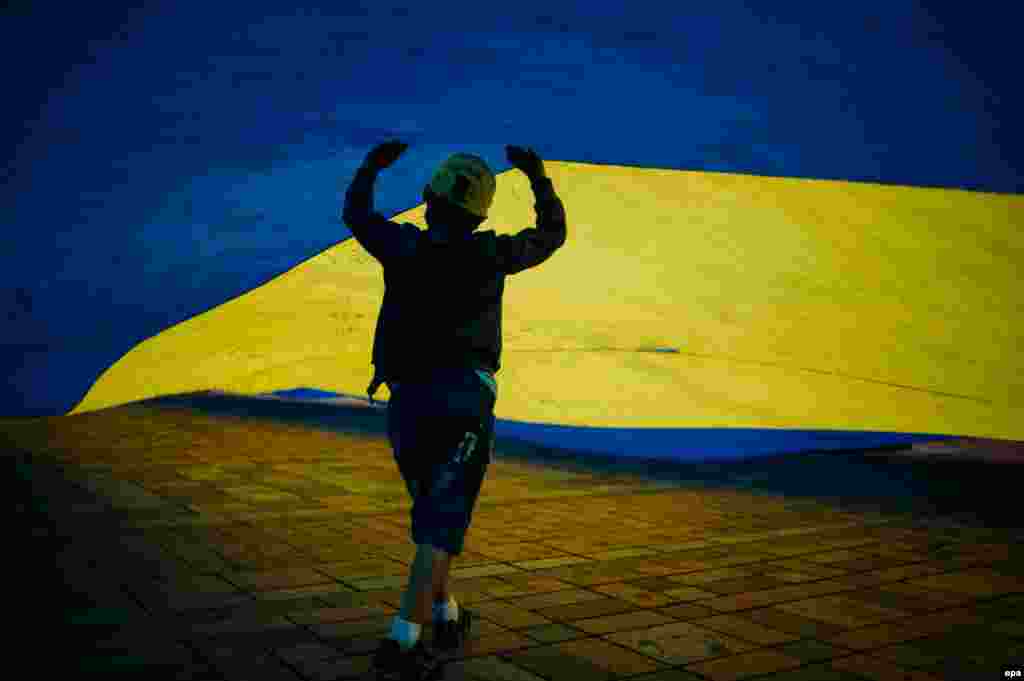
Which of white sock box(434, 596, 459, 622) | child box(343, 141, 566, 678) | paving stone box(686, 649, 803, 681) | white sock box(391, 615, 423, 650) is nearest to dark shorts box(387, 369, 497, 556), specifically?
child box(343, 141, 566, 678)

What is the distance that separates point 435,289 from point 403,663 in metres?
1.20

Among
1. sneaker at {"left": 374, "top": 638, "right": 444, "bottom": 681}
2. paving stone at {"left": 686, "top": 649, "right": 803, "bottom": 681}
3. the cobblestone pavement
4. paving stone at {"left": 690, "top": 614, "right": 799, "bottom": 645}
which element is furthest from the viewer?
paving stone at {"left": 690, "top": 614, "right": 799, "bottom": 645}

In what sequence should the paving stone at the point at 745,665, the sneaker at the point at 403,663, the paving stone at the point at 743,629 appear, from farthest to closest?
the paving stone at the point at 743,629 → the paving stone at the point at 745,665 → the sneaker at the point at 403,663

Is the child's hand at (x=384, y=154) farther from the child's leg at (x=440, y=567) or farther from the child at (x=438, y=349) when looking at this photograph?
the child's leg at (x=440, y=567)

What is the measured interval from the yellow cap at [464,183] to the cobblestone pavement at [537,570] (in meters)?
1.57

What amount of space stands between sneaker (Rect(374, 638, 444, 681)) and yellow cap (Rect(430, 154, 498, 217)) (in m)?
1.43

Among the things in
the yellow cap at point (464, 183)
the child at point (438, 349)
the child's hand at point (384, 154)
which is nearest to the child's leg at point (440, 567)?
the child at point (438, 349)

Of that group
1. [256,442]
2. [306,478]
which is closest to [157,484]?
[306,478]

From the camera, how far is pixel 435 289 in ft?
9.96

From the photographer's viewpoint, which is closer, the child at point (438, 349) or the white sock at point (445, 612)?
the child at point (438, 349)

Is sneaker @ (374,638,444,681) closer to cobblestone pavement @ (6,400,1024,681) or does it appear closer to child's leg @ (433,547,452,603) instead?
cobblestone pavement @ (6,400,1024,681)

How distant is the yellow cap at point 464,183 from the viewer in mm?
3055

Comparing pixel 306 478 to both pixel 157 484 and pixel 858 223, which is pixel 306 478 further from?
pixel 858 223

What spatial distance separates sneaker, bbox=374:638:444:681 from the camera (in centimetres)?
297
